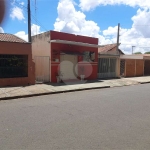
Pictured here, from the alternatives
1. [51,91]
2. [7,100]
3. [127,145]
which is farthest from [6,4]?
[51,91]

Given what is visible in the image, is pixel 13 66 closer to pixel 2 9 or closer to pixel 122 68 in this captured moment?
pixel 2 9

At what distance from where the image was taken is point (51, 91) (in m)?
10.2

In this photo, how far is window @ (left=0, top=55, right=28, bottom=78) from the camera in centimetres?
1142

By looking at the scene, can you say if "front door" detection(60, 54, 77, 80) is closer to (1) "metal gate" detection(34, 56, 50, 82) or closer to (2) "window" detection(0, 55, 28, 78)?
(1) "metal gate" detection(34, 56, 50, 82)

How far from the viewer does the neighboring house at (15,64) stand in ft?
37.4

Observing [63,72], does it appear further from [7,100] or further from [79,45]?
[7,100]

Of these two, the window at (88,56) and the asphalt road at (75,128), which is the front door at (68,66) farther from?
the asphalt road at (75,128)

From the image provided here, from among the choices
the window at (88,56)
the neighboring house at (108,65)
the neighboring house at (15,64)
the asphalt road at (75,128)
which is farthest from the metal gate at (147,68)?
the asphalt road at (75,128)

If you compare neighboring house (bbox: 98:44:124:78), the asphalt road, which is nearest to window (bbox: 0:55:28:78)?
the asphalt road

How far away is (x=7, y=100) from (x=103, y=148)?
6.00 m

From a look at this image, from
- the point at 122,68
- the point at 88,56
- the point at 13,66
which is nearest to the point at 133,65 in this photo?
the point at 122,68

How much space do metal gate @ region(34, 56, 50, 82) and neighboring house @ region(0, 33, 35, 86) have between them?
1727mm

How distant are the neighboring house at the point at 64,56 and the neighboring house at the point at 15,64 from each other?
6.16 ft

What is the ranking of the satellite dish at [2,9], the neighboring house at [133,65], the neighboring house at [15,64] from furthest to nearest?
the neighboring house at [133,65]
the neighboring house at [15,64]
the satellite dish at [2,9]
